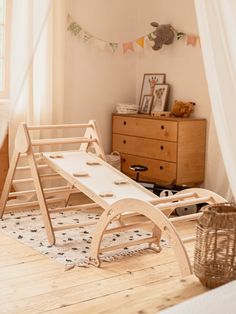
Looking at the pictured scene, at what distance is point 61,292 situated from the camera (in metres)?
2.73

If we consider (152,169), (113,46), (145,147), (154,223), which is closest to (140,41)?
(113,46)

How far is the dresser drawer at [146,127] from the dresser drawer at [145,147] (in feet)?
0.15

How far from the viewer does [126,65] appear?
5594 millimetres

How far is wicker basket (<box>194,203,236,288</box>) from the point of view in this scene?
213 cm

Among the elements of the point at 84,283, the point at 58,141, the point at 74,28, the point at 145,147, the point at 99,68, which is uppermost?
the point at 74,28

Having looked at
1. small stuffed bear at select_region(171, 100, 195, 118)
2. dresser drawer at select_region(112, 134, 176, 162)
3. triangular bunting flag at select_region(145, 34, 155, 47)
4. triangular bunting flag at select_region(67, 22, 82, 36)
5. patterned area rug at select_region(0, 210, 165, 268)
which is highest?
triangular bunting flag at select_region(67, 22, 82, 36)

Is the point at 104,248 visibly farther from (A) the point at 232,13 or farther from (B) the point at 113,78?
(B) the point at 113,78

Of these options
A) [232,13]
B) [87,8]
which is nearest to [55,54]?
[87,8]

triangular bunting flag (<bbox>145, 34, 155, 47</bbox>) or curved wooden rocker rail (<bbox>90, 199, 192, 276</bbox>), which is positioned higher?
triangular bunting flag (<bbox>145, 34, 155, 47</bbox>)

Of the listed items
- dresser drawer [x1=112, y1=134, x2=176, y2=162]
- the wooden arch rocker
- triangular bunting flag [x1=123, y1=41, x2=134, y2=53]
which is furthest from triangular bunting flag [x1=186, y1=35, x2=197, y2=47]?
the wooden arch rocker

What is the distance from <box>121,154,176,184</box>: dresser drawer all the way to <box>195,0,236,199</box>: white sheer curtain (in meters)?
2.55

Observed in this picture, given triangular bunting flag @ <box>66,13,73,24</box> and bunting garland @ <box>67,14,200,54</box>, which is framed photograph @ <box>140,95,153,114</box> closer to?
bunting garland @ <box>67,14,200,54</box>

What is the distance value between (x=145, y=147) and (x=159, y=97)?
58cm

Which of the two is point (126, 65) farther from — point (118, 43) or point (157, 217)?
point (157, 217)
